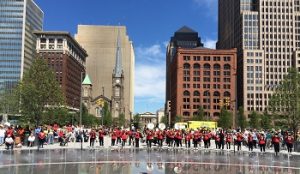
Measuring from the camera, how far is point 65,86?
623ft

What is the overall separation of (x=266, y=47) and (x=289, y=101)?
133 metres

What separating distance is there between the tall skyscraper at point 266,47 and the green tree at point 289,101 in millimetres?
124724

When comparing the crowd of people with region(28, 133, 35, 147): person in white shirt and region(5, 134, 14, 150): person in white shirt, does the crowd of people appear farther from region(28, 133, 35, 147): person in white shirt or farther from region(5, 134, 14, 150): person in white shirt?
region(5, 134, 14, 150): person in white shirt

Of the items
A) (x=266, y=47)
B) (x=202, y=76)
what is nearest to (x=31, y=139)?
(x=202, y=76)

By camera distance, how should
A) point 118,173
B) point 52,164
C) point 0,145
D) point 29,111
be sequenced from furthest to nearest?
1. point 29,111
2. point 0,145
3. point 52,164
4. point 118,173

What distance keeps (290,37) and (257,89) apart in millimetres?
25765

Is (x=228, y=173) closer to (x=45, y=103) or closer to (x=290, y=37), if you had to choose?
(x=45, y=103)

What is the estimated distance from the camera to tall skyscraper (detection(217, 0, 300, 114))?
17350cm

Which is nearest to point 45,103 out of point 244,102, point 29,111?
point 29,111

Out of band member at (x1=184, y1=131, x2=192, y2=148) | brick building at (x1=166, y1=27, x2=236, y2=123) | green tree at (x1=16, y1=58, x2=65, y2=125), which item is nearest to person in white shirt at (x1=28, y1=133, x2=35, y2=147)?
green tree at (x1=16, y1=58, x2=65, y2=125)

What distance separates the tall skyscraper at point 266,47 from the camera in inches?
6831

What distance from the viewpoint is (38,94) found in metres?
45.7

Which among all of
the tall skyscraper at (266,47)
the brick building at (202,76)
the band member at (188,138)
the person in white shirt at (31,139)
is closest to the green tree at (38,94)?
the person in white shirt at (31,139)

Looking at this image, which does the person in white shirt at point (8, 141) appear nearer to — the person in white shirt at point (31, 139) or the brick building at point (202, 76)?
the person in white shirt at point (31, 139)
